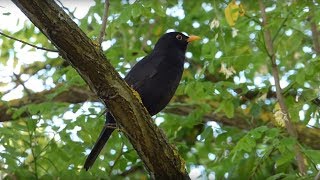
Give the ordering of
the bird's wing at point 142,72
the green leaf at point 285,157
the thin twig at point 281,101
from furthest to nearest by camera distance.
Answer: the bird's wing at point 142,72 < the thin twig at point 281,101 < the green leaf at point 285,157

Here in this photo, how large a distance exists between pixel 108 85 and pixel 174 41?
2.00 meters

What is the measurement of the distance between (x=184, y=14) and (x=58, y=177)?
8.28ft

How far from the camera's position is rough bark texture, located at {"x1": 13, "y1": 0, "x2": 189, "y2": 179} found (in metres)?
3.06

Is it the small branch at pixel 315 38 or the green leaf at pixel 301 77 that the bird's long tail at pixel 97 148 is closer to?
the green leaf at pixel 301 77

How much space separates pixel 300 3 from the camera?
4.61m

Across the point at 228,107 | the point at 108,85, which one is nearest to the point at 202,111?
the point at 228,107

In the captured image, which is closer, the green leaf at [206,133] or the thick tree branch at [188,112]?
the green leaf at [206,133]

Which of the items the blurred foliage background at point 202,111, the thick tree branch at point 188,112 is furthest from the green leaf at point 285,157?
the thick tree branch at point 188,112

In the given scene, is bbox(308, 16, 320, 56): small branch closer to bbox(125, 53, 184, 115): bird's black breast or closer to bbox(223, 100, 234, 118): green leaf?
bbox(223, 100, 234, 118): green leaf

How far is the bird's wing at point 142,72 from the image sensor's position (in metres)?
4.65

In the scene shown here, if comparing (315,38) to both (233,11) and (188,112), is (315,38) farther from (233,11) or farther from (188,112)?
(188,112)

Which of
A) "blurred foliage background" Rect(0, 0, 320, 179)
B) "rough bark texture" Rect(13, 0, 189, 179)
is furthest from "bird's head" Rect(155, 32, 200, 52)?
"rough bark texture" Rect(13, 0, 189, 179)

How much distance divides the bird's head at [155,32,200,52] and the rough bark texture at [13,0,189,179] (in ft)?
5.18

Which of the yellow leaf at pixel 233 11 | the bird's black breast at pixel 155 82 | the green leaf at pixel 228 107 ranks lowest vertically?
the green leaf at pixel 228 107
